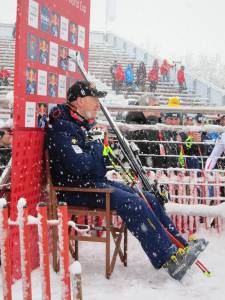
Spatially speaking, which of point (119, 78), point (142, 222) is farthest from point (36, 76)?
point (119, 78)

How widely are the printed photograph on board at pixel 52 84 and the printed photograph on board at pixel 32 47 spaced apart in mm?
337

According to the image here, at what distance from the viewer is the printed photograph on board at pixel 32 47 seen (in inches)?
140

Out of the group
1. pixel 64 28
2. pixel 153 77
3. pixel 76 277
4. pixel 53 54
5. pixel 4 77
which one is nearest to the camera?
pixel 76 277

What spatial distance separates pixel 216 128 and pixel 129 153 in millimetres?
1174

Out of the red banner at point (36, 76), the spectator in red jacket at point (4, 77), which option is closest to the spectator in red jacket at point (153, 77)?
the spectator in red jacket at point (4, 77)

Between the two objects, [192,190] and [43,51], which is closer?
[43,51]

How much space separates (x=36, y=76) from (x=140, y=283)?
183 centimetres

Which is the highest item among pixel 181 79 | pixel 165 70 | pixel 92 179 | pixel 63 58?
pixel 165 70

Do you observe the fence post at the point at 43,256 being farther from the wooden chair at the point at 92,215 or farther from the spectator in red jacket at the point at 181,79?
the spectator in red jacket at the point at 181,79

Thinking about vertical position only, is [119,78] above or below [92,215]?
above

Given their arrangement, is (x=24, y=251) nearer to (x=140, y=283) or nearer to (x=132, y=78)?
(x=140, y=283)

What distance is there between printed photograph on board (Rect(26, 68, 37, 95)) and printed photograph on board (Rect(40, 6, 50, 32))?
1.36 ft

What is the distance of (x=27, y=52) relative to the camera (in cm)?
354

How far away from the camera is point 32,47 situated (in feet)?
11.9
